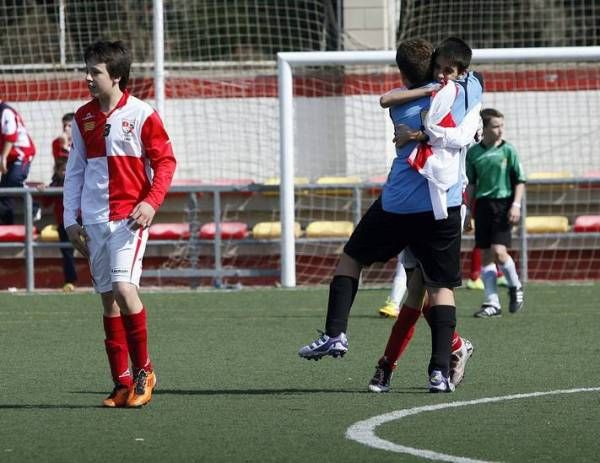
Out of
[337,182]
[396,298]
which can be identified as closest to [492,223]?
[396,298]

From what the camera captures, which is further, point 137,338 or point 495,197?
point 495,197

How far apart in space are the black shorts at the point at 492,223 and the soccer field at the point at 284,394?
0.69 metres

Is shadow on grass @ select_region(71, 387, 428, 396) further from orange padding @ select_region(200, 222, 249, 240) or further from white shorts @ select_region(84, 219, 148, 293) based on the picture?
orange padding @ select_region(200, 222, 249, 240)

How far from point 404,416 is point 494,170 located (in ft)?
20.3

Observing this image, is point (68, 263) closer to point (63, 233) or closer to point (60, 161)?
point (63, 233)

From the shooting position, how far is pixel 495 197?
491 inches

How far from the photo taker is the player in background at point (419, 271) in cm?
724

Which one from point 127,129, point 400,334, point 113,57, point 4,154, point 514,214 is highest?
point 113,57

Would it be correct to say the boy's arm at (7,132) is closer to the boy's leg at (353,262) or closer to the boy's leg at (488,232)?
the boy's leg at (488,232)

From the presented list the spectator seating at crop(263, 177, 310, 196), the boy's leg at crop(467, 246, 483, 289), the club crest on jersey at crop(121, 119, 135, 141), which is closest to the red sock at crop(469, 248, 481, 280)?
the boy's leg at crop(467, 246, 483, 289)

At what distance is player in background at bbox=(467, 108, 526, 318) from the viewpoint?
1224 cm

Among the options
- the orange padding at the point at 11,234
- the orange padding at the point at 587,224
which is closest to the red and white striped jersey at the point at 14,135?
the orange padding at the point at 11,234

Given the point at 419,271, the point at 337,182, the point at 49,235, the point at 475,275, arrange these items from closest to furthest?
the point at 419,271
the point at 475,275
the point at 49,235
the point at 337,182

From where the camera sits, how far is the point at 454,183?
7.28 meters
